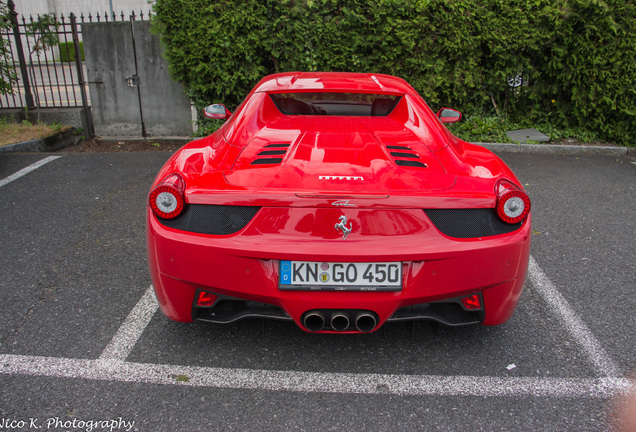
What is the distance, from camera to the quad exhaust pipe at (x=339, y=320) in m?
2.11

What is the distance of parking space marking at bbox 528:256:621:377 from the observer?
2391 millimetres

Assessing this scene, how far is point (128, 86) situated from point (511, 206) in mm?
7375

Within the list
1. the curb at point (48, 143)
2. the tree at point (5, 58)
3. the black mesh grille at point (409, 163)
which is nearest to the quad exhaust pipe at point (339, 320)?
the black mesh grille at point (409, 163)

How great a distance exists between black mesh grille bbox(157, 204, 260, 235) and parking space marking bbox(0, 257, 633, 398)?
71 cm

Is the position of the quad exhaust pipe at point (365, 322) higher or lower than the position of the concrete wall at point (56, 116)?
higher

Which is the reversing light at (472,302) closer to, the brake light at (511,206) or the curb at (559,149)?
the brake light at (511,206)

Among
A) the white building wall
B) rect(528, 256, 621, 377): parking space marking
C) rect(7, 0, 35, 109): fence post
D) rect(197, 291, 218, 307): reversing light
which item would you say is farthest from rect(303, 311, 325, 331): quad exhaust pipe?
the white building wall

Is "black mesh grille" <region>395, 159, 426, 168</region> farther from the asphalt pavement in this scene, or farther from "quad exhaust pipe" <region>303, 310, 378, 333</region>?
the asphalt pavement

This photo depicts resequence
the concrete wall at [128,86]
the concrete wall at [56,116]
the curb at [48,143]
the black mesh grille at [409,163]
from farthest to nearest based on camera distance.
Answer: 1. the concrete wall at [56,116]
2. the concrete wall at [128,86]
3. the curb at [48,143]
4. the black mesh grille at [409,163]

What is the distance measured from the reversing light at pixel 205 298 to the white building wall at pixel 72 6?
94.0 ft

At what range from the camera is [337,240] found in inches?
79.4

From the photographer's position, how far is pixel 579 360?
243cm

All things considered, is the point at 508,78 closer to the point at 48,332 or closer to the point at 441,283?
the point at 441,283

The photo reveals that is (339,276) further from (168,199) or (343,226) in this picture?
(168,199)
